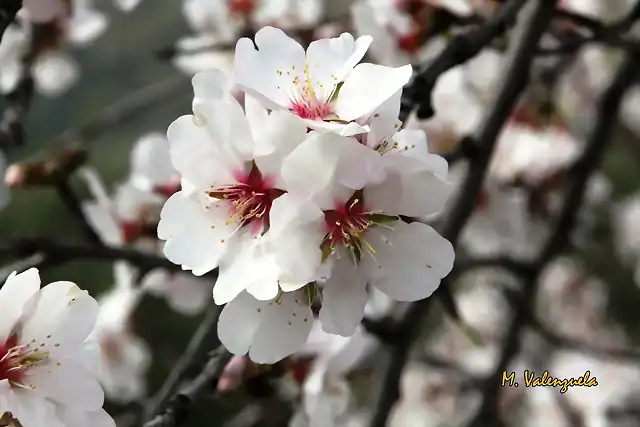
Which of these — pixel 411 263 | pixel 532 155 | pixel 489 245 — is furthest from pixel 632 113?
pixel 411 263

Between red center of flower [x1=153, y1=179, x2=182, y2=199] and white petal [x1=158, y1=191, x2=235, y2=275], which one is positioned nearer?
white petal [x1=158, y1=191, x2=235, y2=275]

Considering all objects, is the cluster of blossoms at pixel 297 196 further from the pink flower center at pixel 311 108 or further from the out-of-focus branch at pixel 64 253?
the out-of-focus branch at pixel 64 253

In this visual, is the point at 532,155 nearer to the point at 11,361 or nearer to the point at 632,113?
the point at 632,113

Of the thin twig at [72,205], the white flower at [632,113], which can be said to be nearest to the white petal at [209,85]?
the thin twig at [72,205]

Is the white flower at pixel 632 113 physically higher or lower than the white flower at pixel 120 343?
lower

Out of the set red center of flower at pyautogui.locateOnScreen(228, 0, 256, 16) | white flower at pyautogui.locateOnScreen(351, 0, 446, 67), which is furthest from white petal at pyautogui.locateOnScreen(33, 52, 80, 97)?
white flower at pyautogui.locateOnScreen(351, 0, 446, 67)

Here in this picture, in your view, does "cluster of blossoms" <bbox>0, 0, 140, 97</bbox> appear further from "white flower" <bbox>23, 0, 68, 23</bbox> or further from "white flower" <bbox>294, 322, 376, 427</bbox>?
"white flower" <bbox>294, 322, 376, 427</bbox>
